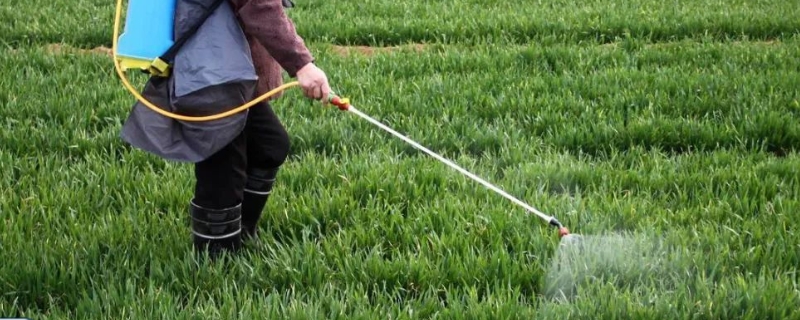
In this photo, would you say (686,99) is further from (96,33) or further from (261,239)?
(96,33)

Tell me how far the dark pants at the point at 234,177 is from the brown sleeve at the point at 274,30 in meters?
0.36

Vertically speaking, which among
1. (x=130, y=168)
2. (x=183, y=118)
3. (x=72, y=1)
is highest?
(x=183, y=118)

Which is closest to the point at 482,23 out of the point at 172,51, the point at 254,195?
the point at 254,195

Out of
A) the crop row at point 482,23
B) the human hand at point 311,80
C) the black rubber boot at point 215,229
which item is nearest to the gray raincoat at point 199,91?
the human hand at point 311,80

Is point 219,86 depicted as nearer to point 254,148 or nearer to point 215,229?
point 254,148

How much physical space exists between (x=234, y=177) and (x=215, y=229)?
21 cm

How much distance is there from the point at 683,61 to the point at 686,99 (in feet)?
3.81

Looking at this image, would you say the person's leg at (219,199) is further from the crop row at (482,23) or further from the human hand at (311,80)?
the crop row at (482,23)

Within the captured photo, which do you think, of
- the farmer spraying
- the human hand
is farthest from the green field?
the human hand

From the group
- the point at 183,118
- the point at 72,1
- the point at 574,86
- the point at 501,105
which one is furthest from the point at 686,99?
the point at 72,1

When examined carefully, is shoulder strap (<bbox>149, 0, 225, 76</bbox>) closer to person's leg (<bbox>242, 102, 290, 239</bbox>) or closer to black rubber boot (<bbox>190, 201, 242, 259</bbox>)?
person's leg (<bbox>242, 102, 290, 239</bbox>)

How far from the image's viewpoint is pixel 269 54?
3.32m

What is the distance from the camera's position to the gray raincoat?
3.05m

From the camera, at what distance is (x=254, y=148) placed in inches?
138
